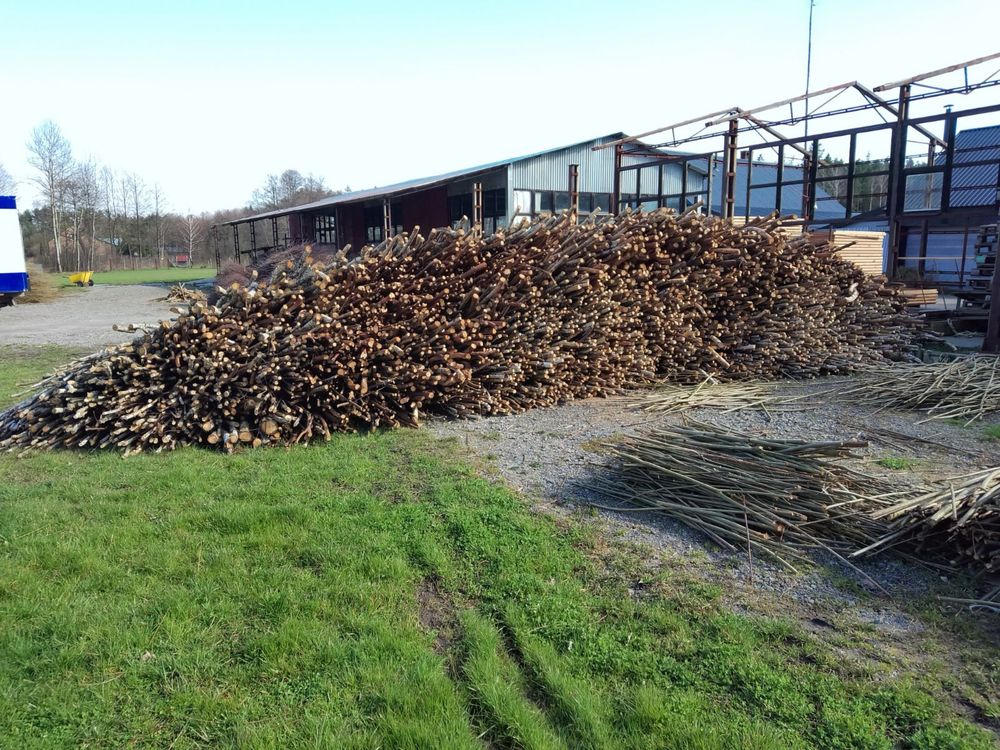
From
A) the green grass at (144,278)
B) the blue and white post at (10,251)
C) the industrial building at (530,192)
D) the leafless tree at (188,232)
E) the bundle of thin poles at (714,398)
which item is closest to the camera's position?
the bundle of thin poles at (714,398)

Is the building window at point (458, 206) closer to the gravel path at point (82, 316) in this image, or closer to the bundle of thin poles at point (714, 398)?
the gravel path at point (82, 316)

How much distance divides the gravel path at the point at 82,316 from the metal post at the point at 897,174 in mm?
18418

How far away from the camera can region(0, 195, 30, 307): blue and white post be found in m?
25.7

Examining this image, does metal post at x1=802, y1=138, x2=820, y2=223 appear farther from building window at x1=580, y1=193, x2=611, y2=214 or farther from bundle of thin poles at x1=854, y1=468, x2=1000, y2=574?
bundle of thin poles at x1=854, y1=468, x2=1000, y2=574

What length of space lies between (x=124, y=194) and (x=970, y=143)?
285ft

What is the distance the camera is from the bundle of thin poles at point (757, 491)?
4336 millimetres

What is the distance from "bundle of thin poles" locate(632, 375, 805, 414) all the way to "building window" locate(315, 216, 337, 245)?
32.1m

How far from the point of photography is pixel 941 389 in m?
8.28

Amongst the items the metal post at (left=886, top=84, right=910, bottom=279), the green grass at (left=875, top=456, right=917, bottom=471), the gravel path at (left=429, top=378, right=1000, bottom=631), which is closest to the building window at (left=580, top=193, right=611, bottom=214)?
the metal post at (left=886, top=84, right=910, bottom=279)

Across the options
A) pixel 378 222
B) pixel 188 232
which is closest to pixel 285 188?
pixel 188 232

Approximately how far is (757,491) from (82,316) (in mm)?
25001

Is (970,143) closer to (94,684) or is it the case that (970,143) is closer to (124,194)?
(94,684)

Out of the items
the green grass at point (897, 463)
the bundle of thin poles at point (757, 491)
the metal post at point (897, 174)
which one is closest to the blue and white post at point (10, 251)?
the bundle of thin poles at point (757, 491)

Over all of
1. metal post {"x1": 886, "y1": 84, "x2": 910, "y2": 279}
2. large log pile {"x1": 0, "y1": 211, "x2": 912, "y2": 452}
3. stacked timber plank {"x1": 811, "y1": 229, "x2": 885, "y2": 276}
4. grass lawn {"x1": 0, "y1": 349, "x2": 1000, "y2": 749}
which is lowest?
grass lawn {"x1": 0, "y1": 349, "x2": 1000, "y2": 749}
